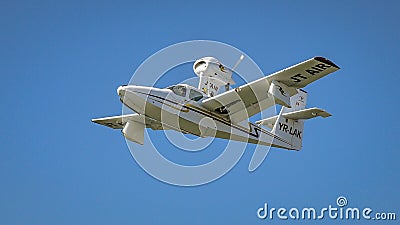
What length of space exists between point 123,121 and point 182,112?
18.1ft

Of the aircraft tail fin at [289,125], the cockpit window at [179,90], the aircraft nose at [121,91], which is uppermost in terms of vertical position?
the aircraft tail fin at [289,125]

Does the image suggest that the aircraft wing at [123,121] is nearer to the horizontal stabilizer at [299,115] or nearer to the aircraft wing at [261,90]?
the aircraft wing at [261,90]

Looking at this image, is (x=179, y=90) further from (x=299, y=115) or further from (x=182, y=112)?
(x=299, y=115)

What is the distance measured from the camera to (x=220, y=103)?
2817cm

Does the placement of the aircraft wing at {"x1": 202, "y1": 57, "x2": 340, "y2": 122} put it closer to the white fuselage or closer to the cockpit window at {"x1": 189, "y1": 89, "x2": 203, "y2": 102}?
the cockpit window at {"x1": 189, "y1": 89, "x2": 203, "y2": 102}

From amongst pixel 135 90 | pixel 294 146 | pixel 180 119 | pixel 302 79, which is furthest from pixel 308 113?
pixel 135 90

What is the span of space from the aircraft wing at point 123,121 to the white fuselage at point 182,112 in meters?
2.43

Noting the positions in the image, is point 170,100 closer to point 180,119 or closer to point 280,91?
point 180,119

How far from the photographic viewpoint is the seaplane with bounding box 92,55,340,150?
26062mm

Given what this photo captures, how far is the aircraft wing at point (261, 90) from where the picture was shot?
81.5ft

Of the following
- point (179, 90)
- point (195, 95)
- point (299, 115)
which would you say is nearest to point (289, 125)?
point (299, 115)

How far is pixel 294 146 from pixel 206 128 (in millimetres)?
6320

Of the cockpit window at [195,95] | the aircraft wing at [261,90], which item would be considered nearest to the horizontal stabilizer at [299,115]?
the aircraft wing at [261,90]

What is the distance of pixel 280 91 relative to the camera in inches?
→ 1033
